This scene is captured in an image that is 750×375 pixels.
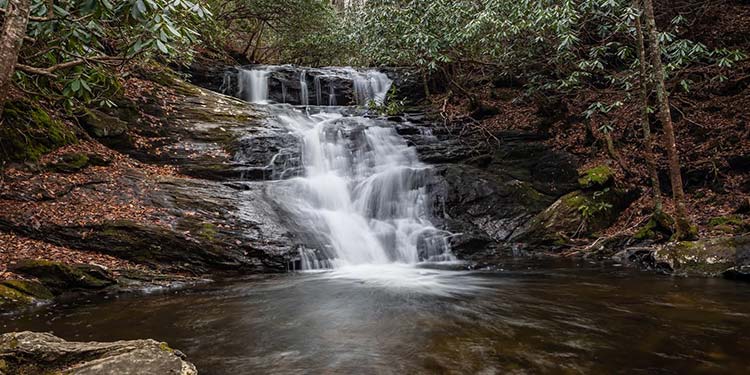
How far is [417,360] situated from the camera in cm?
345

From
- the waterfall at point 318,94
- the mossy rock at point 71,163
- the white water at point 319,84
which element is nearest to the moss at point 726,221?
the white water at point 319,84

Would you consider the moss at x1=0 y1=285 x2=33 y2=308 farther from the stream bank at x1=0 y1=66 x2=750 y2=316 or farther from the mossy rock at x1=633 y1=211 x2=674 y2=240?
the mossy rock at x1=633 y1=211 x2=674 y2=240

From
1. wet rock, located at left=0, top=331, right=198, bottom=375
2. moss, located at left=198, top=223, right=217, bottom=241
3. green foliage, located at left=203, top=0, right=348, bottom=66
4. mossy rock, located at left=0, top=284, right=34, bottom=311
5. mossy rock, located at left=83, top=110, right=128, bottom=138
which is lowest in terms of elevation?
wet rock, located at left=0, top=331, right=198, bottom=375

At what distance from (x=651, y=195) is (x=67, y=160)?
464 inches

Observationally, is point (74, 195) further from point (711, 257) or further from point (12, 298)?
point (711, 257)

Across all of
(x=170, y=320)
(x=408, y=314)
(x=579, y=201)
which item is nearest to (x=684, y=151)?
(x=579, y=201)

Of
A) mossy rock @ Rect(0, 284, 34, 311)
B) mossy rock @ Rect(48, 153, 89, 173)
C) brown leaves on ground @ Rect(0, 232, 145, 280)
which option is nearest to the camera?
mossy rock @ Rect(0, 284, 34, 311)

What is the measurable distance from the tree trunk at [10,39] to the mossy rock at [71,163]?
501 centimetres

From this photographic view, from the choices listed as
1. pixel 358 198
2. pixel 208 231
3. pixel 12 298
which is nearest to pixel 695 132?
pixel 358 198

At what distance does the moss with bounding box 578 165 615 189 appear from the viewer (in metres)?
9.53

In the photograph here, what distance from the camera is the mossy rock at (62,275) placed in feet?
18.1

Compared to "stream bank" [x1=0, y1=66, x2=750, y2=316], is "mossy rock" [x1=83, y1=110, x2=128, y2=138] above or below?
above

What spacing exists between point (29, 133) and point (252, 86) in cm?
971

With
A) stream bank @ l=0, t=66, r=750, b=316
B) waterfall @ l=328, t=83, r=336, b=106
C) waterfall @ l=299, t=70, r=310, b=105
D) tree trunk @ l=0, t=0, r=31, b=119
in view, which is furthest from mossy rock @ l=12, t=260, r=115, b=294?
waterfall @ l=328, t=83, r=336, b=106
